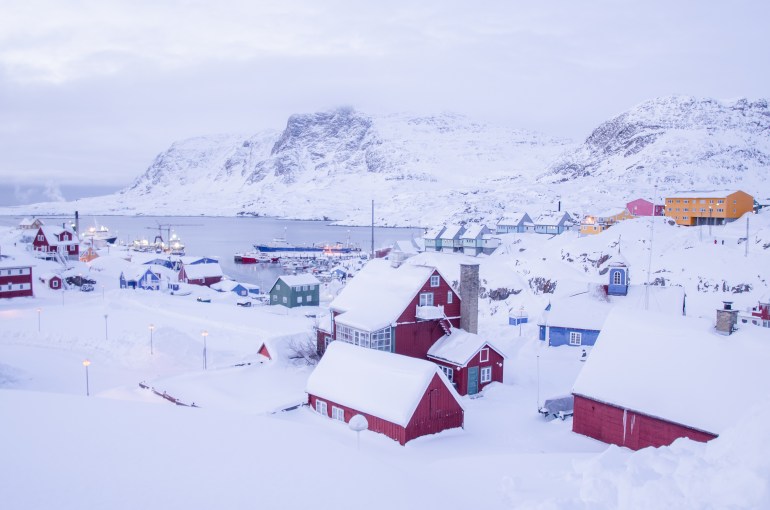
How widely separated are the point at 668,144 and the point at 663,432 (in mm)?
177085

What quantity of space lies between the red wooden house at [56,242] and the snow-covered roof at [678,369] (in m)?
71.6

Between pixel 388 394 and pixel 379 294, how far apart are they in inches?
376

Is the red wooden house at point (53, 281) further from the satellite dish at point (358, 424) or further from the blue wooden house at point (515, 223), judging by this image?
the blue wooden house at point (515, 223)

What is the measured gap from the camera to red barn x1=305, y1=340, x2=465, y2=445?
63.4 feet

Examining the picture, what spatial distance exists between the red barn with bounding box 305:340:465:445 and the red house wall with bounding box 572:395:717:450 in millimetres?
4475

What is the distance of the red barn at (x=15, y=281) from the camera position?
48.0 metres

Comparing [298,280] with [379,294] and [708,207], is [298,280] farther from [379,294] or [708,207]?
[708,207]

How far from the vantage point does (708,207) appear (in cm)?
7125

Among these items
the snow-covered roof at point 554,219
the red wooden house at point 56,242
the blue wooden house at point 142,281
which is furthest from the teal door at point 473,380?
the snow-covered roof at point 554,219

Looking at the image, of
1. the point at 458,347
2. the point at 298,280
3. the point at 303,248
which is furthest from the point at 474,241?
the point at 303,248

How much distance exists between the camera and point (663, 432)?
690 inches

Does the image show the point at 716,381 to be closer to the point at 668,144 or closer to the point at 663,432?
the point at 663,432

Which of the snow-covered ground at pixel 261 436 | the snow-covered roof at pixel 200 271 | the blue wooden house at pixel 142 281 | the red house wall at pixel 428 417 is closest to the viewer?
the snow-covered ground at pixel 261 436

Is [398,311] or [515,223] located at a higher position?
[515,223]
